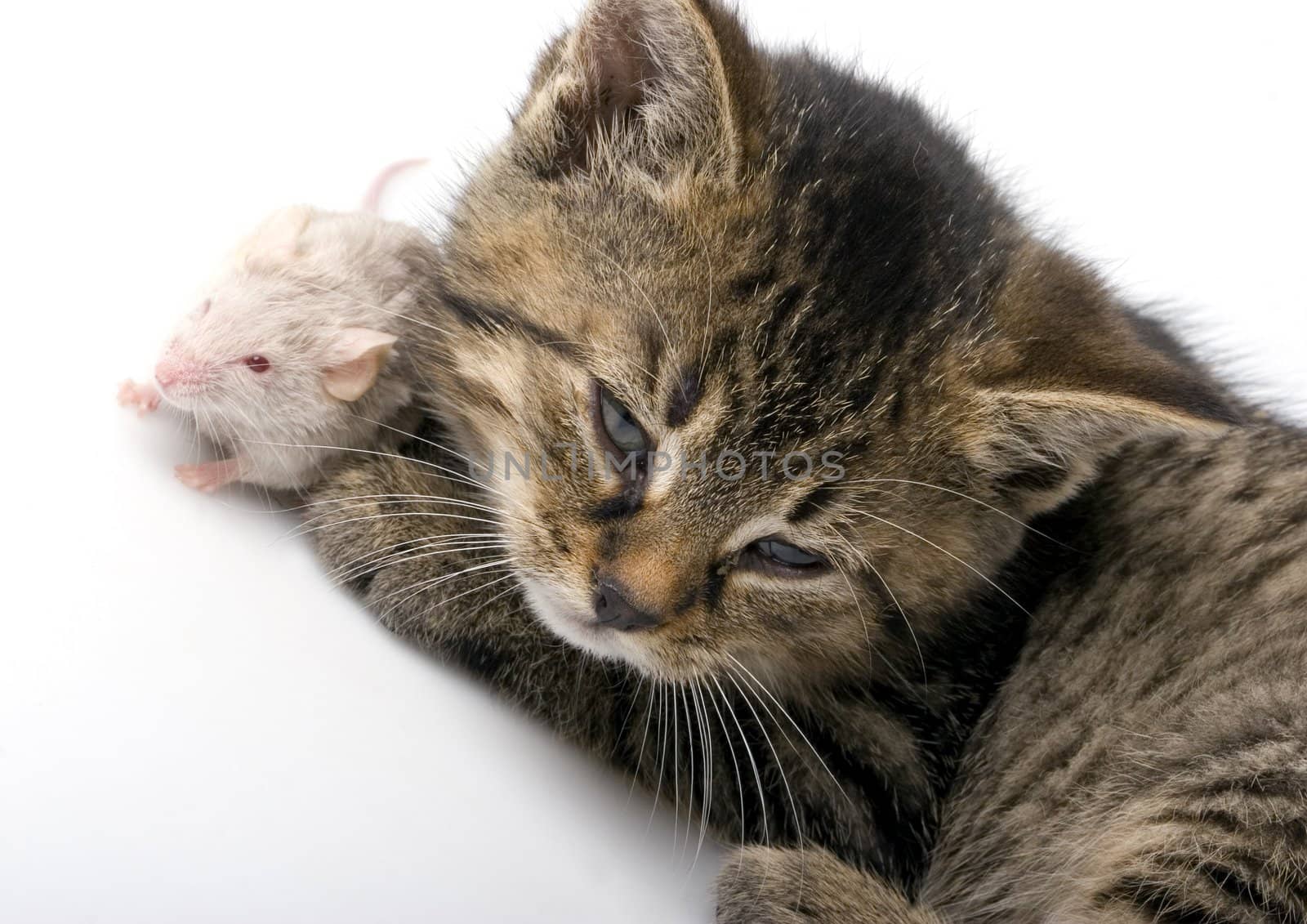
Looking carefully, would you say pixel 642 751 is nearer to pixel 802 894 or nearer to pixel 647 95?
pixel 802 894

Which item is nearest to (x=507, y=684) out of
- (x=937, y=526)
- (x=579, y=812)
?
(x=579, y=812)

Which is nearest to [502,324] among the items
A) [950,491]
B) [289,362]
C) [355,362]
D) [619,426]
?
[619,426]

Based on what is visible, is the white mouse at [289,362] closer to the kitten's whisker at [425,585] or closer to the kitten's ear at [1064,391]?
the kitten's whisker at [425,585]

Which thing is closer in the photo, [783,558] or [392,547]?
[783,558]

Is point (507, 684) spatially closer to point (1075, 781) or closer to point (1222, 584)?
point (1075, 781)

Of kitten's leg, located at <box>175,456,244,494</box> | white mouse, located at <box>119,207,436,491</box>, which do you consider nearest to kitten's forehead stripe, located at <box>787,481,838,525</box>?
white mouse, located at <box>119,207,436,491</box>

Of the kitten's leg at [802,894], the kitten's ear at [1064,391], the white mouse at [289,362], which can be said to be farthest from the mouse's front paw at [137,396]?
the kitten's ear at [1064,391]

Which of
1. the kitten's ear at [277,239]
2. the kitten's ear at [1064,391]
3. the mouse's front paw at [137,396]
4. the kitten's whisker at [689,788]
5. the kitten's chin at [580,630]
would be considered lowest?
the kitten's whisker at [689,788]
